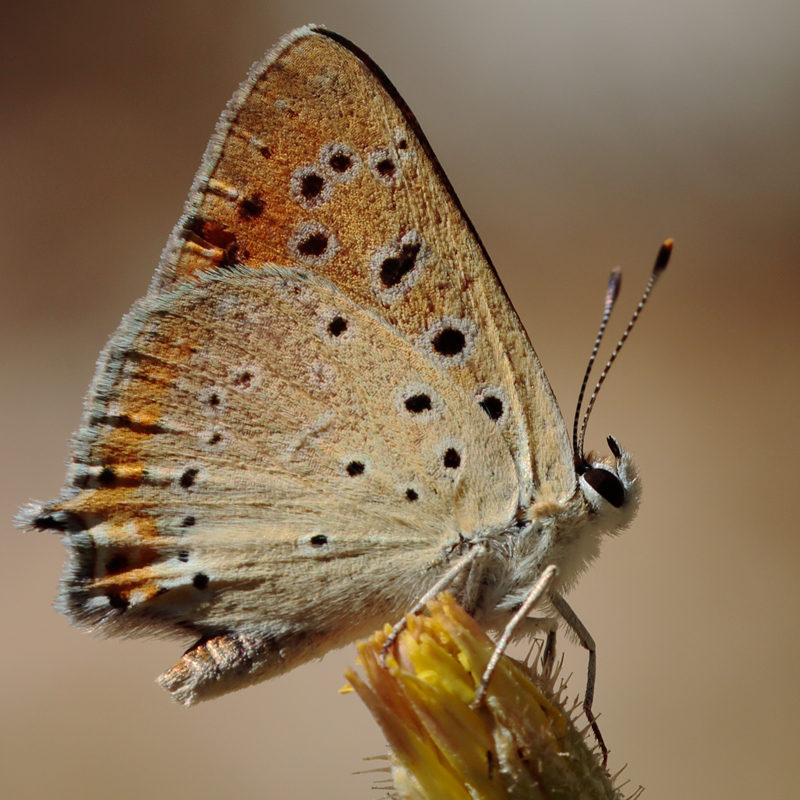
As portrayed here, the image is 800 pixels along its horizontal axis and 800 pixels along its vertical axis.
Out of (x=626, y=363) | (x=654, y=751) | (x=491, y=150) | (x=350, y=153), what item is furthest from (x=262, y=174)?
(x=491, y=150)

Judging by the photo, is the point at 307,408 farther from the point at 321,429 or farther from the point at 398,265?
the point at 398,265

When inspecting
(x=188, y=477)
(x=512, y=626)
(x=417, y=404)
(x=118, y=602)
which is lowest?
(x=118, y=602)

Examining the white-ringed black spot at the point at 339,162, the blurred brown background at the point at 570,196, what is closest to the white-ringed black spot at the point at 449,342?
the white-ringed black spot at the point at 339,162

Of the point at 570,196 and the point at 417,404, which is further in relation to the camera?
the point at 570,196

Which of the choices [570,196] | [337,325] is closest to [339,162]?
[337,325]

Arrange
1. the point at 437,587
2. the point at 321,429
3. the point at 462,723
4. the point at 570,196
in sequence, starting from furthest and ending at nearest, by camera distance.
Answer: the point at 570,196
the point at 321,429
the point at 437,587
the point at 462,723

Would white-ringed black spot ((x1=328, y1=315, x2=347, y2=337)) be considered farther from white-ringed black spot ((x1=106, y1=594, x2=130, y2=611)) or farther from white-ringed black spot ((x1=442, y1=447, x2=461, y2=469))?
white-ringed black spot ((x1=106, y1=594, x2=130, y2=611))

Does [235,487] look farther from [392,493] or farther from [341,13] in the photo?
[341,13]
